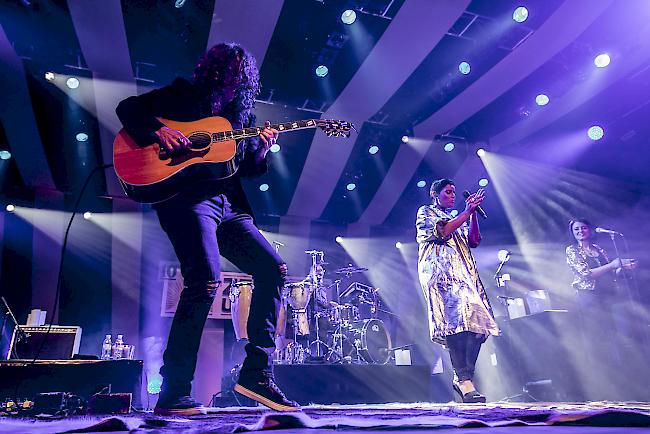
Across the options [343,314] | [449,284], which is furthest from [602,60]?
[343,314]

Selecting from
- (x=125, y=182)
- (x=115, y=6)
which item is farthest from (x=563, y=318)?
(x=115, y=6)

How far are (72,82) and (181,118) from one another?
6.32 metres

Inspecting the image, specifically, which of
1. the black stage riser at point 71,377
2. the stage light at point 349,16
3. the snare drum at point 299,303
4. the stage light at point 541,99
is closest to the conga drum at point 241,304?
the snare drum at point 299,303

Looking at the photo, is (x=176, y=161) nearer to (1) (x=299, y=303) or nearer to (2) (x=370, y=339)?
(1) (x=299, y=303)

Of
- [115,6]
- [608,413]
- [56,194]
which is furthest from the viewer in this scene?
[56,194]

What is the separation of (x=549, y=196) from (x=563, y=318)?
370cm

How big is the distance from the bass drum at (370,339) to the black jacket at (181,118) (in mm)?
6060

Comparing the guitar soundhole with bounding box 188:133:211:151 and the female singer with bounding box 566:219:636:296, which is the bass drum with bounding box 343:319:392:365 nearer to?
the female singer with bounding box 566:219:636:296

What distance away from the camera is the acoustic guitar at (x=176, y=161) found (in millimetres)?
2322

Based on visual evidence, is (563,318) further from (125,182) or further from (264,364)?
(125,182)

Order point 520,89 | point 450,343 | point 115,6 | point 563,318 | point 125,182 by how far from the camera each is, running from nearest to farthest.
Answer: point 125,182 → point 450,343 → point 115,6 → point 563,318 → point 520,89

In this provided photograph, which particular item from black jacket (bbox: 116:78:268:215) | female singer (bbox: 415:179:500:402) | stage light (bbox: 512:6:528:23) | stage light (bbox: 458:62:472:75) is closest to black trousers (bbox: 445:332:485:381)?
female singer (bbox: 415:179:500:402)

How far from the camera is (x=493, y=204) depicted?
35.8 feet

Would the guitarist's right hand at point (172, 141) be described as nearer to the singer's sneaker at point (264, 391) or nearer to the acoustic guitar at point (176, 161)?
the acoustic guitar at point (176, 161)
